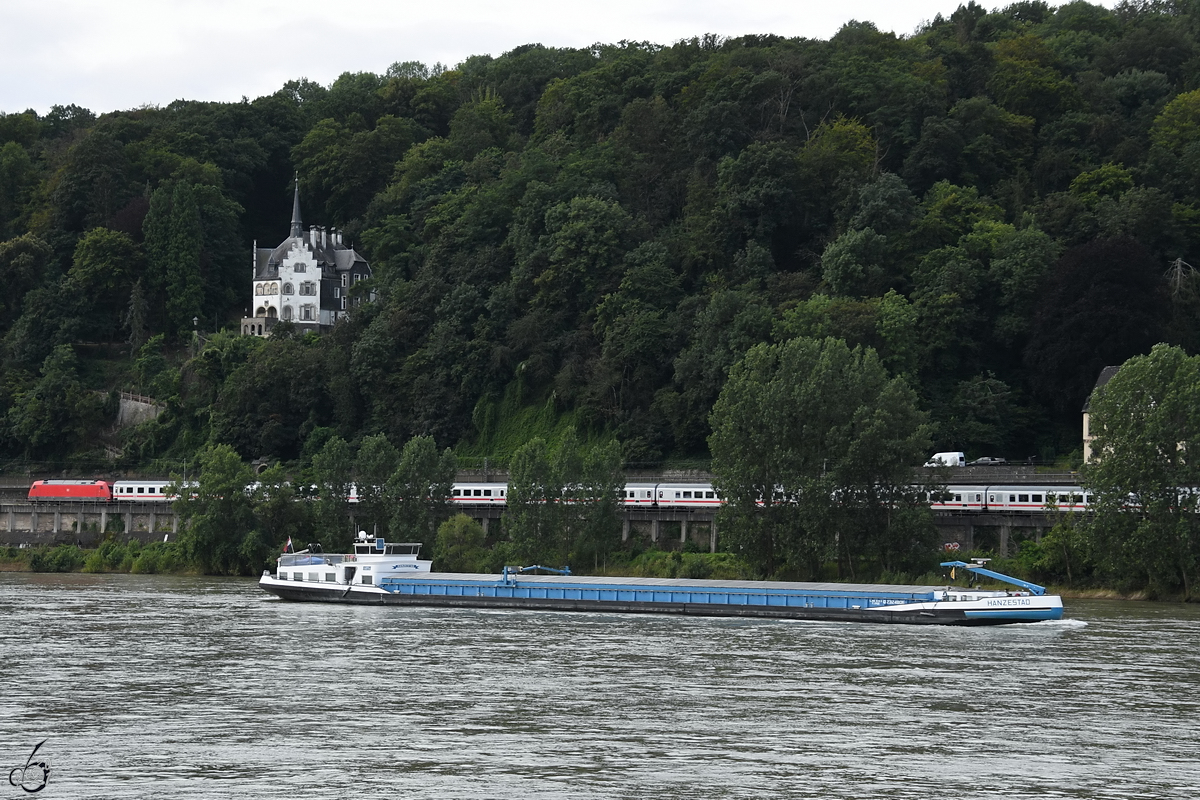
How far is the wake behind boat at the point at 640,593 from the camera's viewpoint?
2359 inches

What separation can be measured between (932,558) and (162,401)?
247 feet

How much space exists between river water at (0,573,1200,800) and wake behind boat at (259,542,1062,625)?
1.55 m

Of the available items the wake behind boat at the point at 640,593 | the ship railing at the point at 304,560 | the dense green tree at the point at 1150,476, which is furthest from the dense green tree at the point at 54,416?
the dense green tree at the point at 1150,476

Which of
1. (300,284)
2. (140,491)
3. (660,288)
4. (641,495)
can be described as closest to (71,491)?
(140,491)

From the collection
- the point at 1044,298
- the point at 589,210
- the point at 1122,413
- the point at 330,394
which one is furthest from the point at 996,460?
the point at 330,394

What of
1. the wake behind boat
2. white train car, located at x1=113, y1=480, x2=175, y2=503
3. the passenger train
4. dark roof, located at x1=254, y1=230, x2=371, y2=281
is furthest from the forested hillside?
the wake behind boat

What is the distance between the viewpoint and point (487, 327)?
11350 cm

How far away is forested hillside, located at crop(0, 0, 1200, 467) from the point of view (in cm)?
9556

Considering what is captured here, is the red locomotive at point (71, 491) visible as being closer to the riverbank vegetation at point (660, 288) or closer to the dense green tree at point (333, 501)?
the riverbank vegetation at point (660, 288)

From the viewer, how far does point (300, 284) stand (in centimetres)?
14275


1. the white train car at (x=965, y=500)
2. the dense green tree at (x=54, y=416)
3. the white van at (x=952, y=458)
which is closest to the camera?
the white train car at (x=965, y=500)

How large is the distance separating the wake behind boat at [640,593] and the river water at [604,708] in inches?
60.8

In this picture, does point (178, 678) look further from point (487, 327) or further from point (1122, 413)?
point (487, 327)

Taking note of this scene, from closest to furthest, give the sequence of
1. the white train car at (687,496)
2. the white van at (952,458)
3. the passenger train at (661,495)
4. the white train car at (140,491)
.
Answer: the passenger train at (661,495) → the white van at (952,458) → the white train car at (687,496) → the white train car at (140,491)
